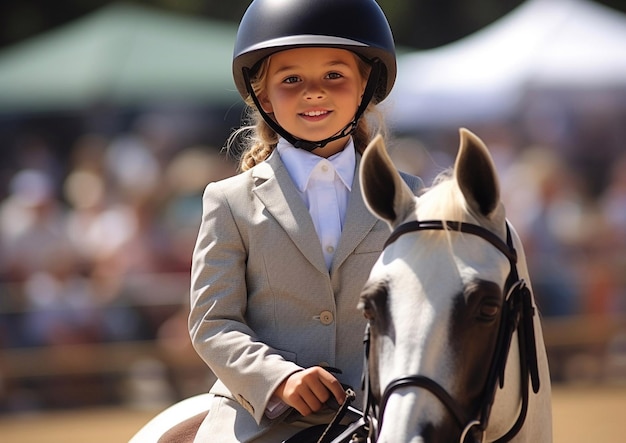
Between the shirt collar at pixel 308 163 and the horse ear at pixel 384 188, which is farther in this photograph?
the shirt collar at pixel 308 163

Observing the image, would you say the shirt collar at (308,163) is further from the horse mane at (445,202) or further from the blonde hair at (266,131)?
the horse mane at (445,202)

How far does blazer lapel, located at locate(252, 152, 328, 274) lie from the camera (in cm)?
407

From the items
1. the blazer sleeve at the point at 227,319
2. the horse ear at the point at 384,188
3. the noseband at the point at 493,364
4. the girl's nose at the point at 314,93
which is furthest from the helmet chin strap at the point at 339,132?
the noseband at the point at 493,364

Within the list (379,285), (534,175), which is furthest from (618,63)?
(379,285)

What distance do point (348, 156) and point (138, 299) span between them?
745 centimetres

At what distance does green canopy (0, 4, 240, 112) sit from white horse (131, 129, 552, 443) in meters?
12.9

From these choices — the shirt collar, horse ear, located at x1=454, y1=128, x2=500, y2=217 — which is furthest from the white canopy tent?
horse ear, located at x1=454, y1=128, x2=500, y2=217

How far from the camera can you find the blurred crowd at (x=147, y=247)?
11.6 m

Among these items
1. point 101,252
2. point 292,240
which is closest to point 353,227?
point 292,240

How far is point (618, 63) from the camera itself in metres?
15.4

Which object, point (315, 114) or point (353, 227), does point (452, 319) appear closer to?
point (353, 227)

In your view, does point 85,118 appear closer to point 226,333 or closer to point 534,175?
point 534,175

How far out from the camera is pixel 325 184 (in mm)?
4246

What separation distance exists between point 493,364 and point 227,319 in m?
1.07
